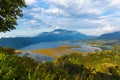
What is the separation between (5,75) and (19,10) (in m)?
23.0

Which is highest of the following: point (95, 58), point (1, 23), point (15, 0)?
point (15, 0)

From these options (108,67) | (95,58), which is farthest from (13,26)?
(95,58)

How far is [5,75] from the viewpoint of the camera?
11.4m

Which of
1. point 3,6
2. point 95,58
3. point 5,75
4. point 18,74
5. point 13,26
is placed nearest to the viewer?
point 5,75

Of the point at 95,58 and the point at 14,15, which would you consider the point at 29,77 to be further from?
the point at 95,58

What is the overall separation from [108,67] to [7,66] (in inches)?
4116

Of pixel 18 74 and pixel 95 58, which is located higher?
pixel 18 74

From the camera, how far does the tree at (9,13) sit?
31936 mm

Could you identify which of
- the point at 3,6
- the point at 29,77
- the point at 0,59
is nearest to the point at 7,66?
the point at 0,59

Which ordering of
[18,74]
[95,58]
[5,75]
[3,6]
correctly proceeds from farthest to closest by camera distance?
[95,58], [3,6], [18,74], [5,75]

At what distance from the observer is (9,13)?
33125mm

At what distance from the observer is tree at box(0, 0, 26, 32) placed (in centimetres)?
3194

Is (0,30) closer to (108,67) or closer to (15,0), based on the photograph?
(15,0)

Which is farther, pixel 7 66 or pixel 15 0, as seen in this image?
pixel 15 0
